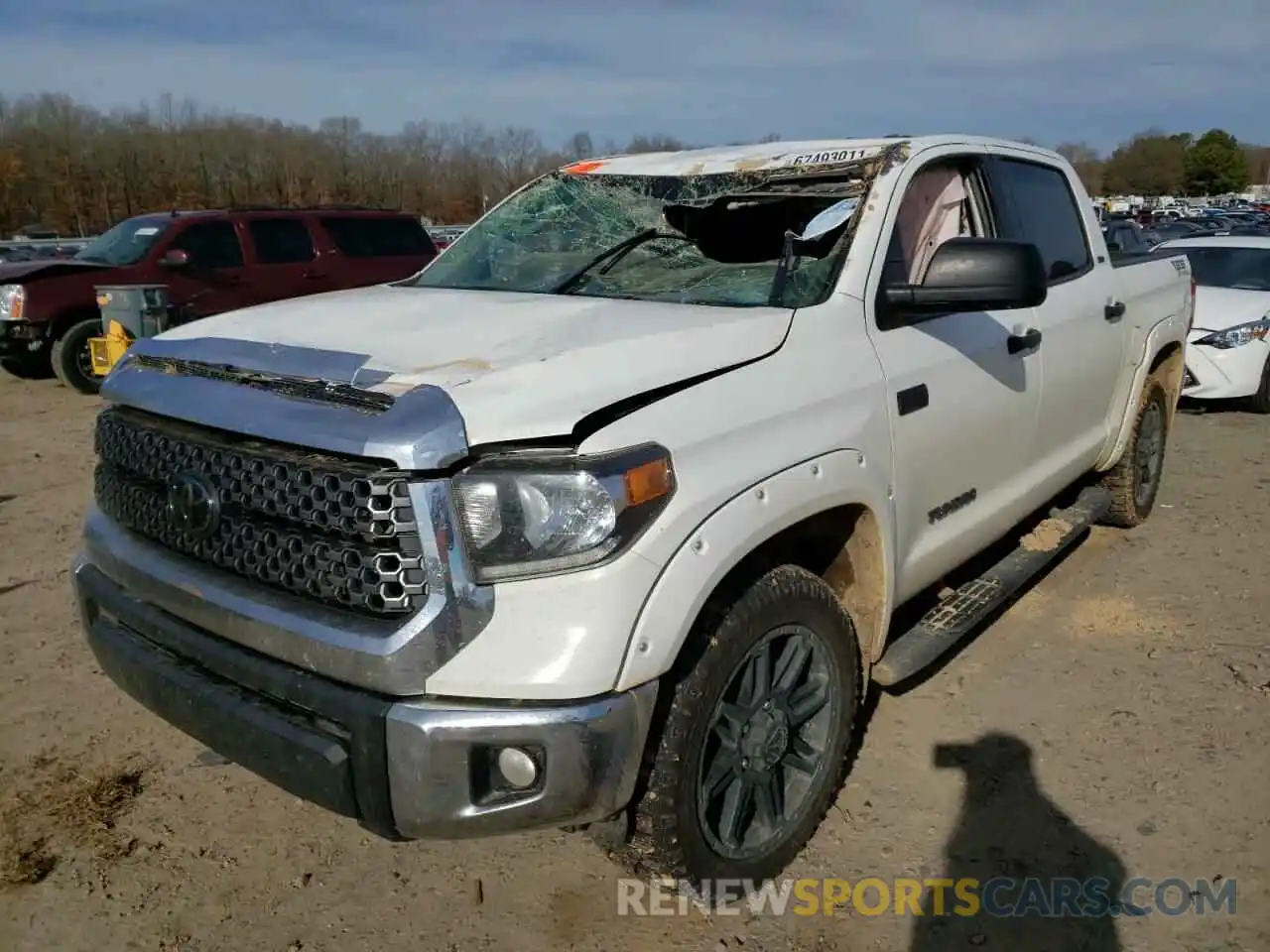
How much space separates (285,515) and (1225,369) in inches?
351

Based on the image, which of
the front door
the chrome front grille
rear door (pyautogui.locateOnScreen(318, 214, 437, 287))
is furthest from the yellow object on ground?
the front door

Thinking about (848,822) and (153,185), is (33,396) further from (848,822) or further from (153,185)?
(153,185)

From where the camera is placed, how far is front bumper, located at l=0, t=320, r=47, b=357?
35.0ft

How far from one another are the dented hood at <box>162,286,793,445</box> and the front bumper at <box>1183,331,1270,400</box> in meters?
7.66

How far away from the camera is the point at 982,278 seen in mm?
2852

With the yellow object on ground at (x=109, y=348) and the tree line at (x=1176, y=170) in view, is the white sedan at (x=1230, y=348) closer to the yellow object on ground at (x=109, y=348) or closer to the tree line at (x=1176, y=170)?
the yellow object on ground at (x=109, y=348)

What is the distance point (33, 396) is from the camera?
10719 millimetres

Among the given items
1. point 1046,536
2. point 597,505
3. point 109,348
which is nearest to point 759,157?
point 597,505

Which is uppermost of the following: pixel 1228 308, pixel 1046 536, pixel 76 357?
pixel 1228 308

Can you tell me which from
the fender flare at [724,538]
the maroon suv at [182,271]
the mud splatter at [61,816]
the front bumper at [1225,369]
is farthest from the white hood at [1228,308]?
the mud splatter at [61,816]

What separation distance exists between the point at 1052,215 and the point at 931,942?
121 inches

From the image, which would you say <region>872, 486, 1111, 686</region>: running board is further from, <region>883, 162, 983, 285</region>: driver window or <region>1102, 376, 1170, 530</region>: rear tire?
<region>883, 162, 983, 285</region>: driver window

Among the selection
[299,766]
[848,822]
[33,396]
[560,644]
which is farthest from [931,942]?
[33,396]

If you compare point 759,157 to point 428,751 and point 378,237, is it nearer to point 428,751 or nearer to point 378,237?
point 428,751
